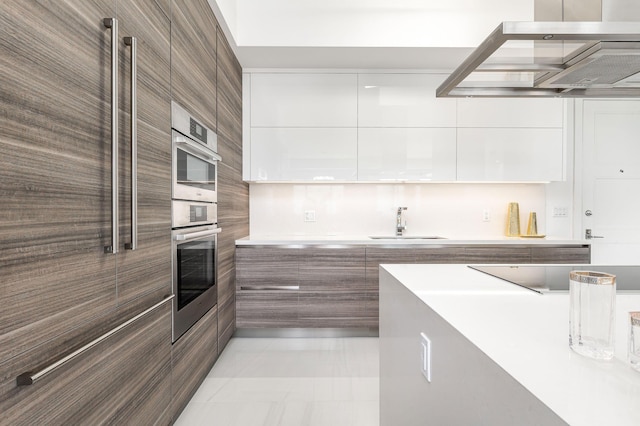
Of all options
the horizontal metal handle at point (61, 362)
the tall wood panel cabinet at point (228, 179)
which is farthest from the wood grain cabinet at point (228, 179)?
the horizontal metal handle at point (61, 362)

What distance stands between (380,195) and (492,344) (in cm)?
289

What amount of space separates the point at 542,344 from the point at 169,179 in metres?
1.52

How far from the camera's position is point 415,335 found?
0.97 meters

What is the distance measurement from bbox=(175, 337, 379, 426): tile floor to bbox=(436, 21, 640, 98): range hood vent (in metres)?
1.73

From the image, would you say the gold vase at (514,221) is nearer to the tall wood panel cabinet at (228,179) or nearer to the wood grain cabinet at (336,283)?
the wood grain cabinet at (336,283)

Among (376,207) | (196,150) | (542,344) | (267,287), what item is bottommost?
(267,287)

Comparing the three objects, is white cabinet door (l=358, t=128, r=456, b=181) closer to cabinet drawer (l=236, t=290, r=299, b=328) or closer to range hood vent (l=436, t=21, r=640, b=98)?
cabinet drawer (l=236, t=290, r=299, b=328)

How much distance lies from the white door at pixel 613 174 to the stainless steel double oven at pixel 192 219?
11.3 feet

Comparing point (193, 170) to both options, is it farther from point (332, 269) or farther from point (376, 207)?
point (376, 207)

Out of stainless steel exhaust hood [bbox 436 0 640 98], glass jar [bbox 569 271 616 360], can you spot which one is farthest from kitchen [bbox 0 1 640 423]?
stainless steel exhaust hood [bbox 436 0 640 98]

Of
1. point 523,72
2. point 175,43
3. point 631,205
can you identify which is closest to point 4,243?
point 175,43

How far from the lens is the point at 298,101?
3.13 meters

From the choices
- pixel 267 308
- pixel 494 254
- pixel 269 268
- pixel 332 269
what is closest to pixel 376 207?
pixel 332 269

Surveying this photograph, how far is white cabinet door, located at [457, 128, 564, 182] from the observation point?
10.3ft
